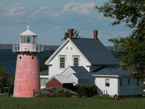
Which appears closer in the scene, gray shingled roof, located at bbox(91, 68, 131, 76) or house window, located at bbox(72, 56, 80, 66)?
gray shingled roof, located at bbox(91, 68, 131, 76)

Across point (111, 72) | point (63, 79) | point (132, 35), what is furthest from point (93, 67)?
point (132, 35)

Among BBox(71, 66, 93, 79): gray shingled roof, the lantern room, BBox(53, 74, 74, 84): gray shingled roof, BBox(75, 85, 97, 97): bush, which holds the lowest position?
BBox(75, 85, 97, 97): bush

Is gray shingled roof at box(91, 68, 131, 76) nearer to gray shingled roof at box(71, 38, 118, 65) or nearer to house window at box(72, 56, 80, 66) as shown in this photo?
gray shingled roof at box(71, 38, 118, 65)

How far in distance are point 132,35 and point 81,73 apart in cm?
1771

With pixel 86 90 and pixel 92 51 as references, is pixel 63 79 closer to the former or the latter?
pixel 86 90

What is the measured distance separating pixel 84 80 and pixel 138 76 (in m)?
16.7

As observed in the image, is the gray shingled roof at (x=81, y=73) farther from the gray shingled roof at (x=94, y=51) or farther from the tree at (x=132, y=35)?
the tree at (x=132, y=35)

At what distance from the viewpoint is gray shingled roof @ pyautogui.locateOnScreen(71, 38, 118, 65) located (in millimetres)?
51344

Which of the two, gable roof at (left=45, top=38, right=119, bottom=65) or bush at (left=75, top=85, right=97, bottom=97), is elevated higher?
gable roof at (left=45, top=38, right=119, bottom=65)

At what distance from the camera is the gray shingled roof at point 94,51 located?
168ft

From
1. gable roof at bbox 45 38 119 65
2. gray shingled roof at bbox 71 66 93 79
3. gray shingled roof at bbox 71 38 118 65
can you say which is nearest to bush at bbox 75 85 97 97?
gray shingled roof at bbox 71 66 93 79

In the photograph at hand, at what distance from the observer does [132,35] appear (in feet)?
104

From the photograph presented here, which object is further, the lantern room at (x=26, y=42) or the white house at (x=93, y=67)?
the white house at (x=93, y=67)

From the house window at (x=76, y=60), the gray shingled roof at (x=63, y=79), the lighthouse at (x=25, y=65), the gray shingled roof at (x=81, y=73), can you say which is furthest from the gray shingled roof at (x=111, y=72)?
the lighthouse at (x=25, y=65)
